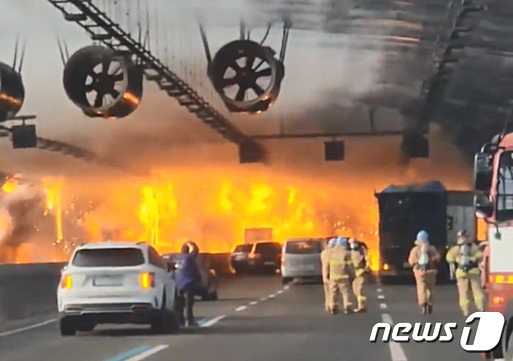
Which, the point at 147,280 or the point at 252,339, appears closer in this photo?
the point at 252,339

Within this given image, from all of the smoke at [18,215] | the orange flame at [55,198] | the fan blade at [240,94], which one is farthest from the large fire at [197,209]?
the fan blade at [240,94]

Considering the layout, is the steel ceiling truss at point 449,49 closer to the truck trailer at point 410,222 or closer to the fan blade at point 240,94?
the truck trailer at point 410,222

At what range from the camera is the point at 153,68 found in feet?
119

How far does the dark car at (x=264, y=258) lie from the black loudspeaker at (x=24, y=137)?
709 inches

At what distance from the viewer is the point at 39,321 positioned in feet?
92.4

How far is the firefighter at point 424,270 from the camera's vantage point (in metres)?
26.9

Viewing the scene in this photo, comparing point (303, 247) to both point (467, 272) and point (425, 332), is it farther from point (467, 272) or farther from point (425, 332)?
point (425, 332)

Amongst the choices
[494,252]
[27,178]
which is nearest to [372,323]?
[494,252]

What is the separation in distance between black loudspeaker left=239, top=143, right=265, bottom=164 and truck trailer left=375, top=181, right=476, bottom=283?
4940 mm

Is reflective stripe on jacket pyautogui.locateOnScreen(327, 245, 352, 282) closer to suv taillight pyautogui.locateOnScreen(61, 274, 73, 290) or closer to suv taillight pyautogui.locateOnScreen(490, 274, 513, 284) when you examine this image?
suv taillight pyautogui.locateOnScreen(61, 274, 73, 290)

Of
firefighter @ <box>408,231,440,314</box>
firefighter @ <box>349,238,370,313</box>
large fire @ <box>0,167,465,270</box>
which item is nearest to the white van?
large fire @ <box>0,167,465,270</box>

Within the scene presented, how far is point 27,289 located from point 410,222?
21010mm

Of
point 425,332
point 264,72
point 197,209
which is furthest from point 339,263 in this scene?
point 197,209

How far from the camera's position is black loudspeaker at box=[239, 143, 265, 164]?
48041 millimetres
